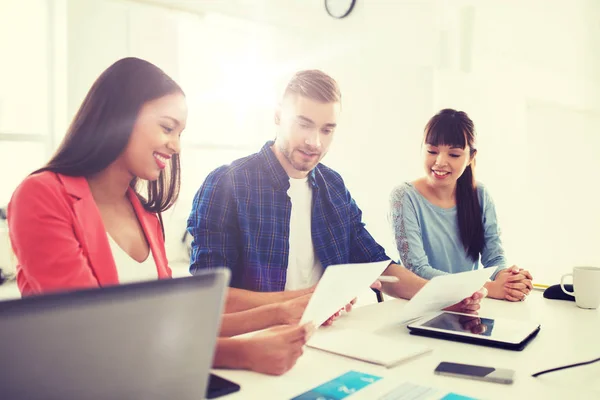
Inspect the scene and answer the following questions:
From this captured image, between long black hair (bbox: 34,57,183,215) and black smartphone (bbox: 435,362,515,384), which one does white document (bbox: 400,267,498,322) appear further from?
long black hair (bbox: 34,57,183,215)

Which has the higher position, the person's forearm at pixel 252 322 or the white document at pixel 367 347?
the person's forearm at pixel 252 322

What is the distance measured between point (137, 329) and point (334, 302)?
0.65 metres

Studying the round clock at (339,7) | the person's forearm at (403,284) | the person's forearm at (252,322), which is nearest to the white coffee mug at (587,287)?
the person's forearm at (403,284)

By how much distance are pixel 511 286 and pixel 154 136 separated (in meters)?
1.19

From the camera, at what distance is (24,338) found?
1.58 ft

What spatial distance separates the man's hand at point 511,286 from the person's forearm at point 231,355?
1.03 meters

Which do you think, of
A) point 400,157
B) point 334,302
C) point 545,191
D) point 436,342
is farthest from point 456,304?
point 545,191

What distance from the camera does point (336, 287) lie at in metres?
1.11

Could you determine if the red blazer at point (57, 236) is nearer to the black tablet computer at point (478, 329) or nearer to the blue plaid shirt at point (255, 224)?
the blue plaid shirt at point (255, 224)

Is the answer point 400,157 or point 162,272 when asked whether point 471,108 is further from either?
point 162,272

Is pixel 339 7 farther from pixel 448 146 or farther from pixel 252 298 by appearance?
pixel 252 298

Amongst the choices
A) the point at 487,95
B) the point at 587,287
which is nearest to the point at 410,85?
the point at 487,95

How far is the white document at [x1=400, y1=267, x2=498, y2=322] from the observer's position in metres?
1.31

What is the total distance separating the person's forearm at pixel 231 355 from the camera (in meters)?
1.03
